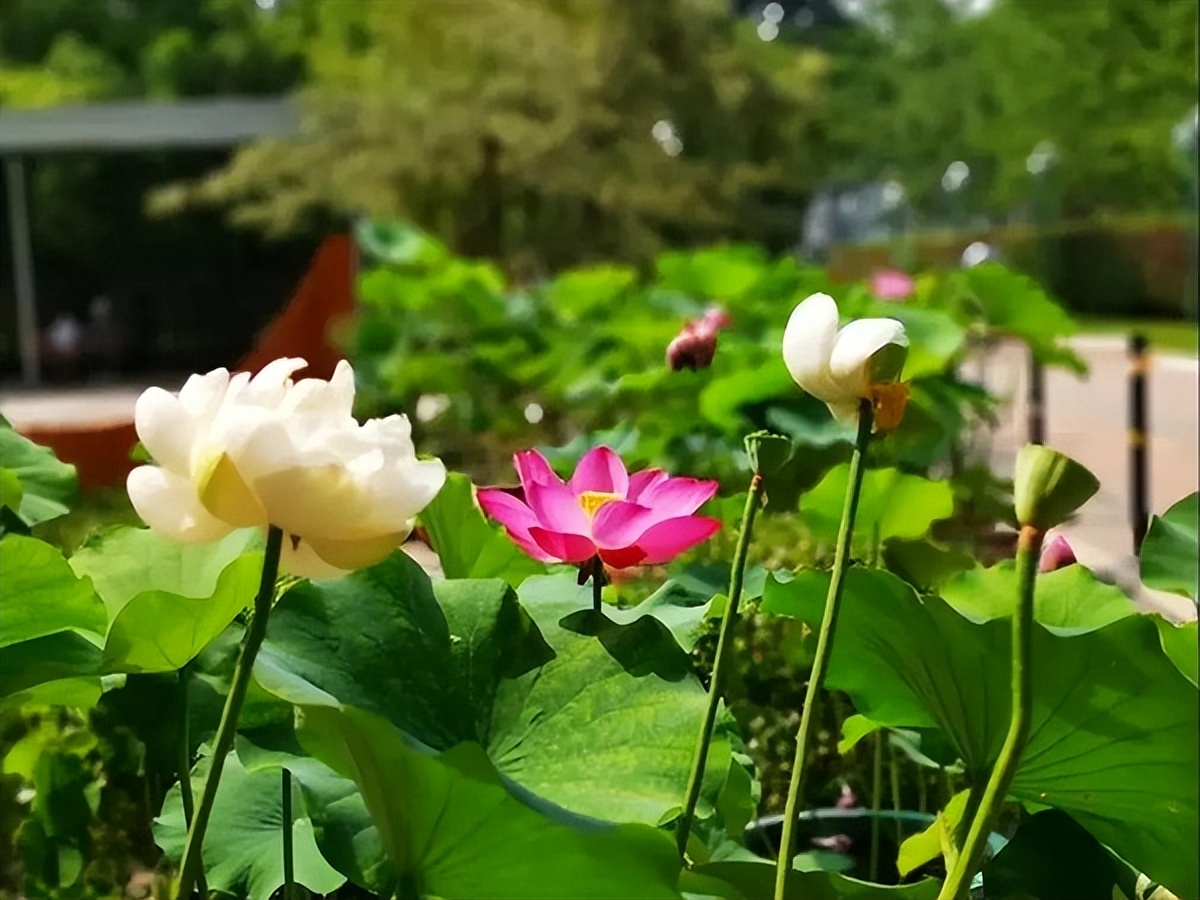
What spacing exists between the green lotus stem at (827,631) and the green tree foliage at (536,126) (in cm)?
497

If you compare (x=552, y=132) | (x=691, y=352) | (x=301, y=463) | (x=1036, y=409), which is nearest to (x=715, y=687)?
(x=301, y=463)

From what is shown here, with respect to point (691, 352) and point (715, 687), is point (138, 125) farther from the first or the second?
point (715, 687)

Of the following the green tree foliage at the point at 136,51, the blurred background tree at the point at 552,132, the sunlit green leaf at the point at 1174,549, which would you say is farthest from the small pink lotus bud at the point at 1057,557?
the green tree foliage at the point at 136,51

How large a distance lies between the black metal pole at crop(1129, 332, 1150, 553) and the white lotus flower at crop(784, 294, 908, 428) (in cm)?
110

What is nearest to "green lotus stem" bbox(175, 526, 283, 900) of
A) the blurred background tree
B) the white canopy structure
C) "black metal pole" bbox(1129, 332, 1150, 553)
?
the blurred background tree

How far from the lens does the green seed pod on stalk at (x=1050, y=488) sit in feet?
1.09

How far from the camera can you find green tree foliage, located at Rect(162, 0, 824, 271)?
5.50m

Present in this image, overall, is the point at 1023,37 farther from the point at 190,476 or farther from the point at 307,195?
the point at 190,476

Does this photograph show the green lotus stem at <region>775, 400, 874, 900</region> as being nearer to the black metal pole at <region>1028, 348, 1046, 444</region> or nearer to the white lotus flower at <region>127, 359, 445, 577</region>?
the white lotus flower at <region>127, 359, 445, 577</region>

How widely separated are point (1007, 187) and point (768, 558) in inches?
443

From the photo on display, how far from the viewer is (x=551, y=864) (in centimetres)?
35

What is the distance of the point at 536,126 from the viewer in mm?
5426

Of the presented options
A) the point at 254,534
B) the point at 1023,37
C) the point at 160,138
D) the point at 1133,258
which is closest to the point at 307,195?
the point at 160,138

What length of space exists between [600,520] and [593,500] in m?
0.04
